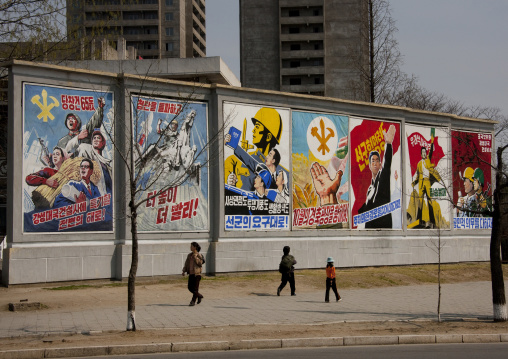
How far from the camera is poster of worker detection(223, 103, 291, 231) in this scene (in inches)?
944

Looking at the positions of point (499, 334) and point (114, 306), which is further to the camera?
point (114, 306)

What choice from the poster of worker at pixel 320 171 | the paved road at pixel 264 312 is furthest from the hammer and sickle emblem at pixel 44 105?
the poster of worker at pixel 320 171

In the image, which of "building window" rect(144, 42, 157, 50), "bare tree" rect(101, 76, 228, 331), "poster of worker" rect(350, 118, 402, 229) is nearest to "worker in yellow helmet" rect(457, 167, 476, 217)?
"poster of worker" rect(350, 118, 402, 229)

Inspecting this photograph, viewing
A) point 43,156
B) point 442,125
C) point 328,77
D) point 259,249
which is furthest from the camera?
point 328,77

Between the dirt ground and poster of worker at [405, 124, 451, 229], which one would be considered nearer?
the dirt ground

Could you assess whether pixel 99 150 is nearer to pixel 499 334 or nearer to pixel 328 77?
pixel 499 334

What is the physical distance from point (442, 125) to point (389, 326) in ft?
60.6

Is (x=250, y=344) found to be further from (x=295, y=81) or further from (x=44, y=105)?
(x=295, y=81)

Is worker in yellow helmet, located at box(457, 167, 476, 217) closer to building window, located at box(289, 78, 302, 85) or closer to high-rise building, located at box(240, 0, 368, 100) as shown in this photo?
high-rise building, located at box(240, 0, 368, 100)

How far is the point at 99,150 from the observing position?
70.4 ft

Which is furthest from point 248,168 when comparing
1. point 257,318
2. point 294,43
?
point 294,43

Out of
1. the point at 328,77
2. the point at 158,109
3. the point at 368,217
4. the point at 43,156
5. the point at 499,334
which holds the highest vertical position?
the point at 328,77

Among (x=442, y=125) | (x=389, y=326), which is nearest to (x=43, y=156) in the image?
(x=389, y=326)

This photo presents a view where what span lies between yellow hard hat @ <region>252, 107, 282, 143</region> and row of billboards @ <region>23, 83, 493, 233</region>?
0.13 ft
